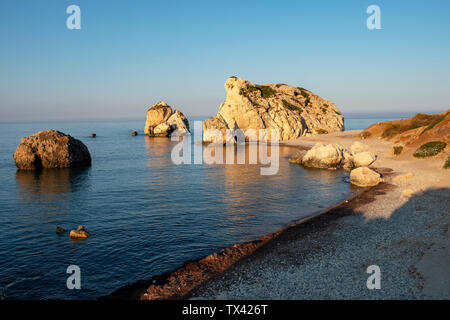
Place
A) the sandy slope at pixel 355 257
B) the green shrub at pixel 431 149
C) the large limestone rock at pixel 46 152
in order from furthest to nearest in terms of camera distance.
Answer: the large limestone rock at pixel 46 152
the green shrub at pixel 431 149
the sandy slope at pixel 355 257

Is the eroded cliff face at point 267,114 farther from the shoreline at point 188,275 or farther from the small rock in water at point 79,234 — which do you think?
the shoreline at point 188,275

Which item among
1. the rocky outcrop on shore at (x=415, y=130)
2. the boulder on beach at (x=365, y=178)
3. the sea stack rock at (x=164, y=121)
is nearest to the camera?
the boulder on beach at (x=365, y=178)

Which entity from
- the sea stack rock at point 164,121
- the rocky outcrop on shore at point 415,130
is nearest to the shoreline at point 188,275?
the rocky outcrop on shore at point 415,130

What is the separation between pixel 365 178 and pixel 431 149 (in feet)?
54.0

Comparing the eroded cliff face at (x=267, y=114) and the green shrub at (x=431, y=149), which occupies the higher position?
the eroded cliff face at (x=267, y=114)

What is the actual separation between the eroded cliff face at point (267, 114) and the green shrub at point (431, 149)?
54.1 m

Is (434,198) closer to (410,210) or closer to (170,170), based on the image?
(410,210)

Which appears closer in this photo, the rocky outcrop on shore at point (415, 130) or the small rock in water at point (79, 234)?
the small rock in water at point (79, 234)

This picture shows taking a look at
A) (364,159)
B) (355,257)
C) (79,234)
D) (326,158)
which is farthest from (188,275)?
(364,159)

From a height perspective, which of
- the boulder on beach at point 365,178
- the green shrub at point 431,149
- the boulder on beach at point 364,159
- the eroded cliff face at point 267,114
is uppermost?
the eroded cliff face at point 267,114

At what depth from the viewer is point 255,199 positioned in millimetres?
31781

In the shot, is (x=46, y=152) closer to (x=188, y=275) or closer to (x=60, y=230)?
(x=60, y=230)

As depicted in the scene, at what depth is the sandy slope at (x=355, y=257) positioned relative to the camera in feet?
40.9
